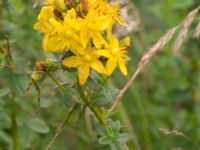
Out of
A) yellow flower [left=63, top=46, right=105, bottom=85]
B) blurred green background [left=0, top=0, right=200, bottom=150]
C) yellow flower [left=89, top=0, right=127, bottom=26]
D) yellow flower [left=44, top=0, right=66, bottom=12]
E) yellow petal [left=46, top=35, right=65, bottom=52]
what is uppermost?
yellow flower [left=44, top=0, right=66, bottom=12]

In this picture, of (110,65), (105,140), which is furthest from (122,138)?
(110,65)

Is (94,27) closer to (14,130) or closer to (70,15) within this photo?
(70,15)

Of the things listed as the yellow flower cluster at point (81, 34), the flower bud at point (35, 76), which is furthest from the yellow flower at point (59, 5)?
the flower bud at point (35, 76)

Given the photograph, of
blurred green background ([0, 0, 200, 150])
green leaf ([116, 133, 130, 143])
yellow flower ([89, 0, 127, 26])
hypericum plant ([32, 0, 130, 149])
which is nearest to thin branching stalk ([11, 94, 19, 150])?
blurred green background ([0, 0, 200, 150])

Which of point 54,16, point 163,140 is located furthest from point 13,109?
point 163,140

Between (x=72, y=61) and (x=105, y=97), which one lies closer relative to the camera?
(x=72, y=61)

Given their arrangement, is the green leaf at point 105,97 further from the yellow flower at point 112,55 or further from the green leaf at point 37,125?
the green leaf at point 37,125

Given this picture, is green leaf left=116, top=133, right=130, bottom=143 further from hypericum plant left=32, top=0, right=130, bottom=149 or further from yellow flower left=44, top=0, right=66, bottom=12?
yellow flower left=44, top=0, right=66, bottom=12

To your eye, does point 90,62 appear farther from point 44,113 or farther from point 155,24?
point 155,24
